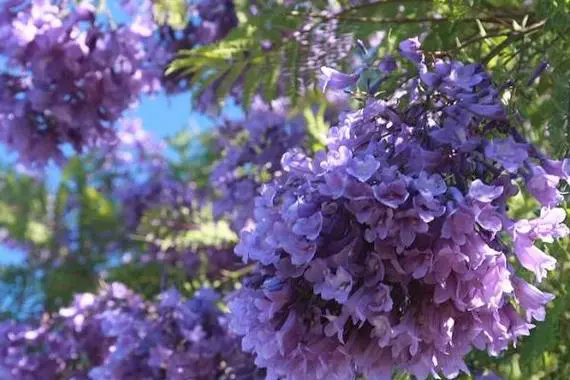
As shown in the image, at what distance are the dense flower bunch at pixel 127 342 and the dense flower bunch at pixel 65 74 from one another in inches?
20.2

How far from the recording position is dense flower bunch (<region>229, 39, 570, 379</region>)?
159 centimetres

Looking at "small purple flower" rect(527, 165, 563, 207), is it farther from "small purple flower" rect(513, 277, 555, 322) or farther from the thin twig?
the thin twig

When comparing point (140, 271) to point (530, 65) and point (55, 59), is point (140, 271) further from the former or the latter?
point (530, 65)

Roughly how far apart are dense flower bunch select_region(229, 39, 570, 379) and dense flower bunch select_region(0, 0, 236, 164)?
4.50 feet

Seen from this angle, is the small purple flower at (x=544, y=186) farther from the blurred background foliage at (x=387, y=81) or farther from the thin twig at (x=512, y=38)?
the thin twig at (x=512, y=38)

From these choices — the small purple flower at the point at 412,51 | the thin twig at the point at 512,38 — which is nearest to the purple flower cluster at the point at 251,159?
the thin twig at the point at 512,38

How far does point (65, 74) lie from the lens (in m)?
3.01

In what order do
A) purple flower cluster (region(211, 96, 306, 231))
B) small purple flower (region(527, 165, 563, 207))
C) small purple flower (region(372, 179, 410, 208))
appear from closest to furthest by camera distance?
small purple flower (region(372, 179, 410, 208)), small purple flower (region(527, 165, 563, 207)), purple flower cluster (region(211, 96, 306, 231))

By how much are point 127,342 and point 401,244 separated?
1.56 metres

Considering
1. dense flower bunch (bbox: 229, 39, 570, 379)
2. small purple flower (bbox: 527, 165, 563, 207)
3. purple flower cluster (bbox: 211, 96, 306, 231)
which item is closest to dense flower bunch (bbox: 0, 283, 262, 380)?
purple flower cluster (bbox: 211, 96, 306, 231)

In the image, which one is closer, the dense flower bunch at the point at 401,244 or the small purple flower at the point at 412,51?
the dense flower bunch at the point at 401,244

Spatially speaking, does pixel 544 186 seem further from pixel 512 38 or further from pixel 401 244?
pixel 512 38

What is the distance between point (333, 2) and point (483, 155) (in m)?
1.43

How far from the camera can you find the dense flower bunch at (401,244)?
62.6 inches
